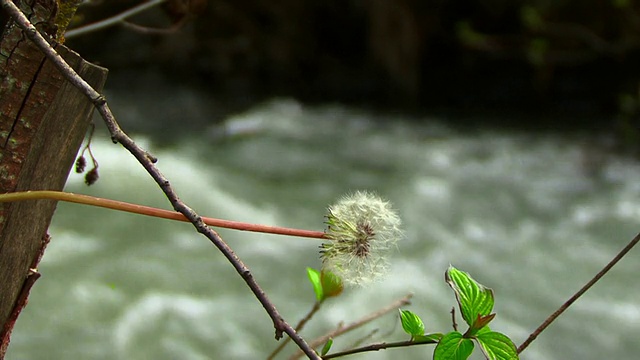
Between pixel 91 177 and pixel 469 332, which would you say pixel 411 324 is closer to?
pixel 469 332

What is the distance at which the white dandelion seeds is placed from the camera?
0.70 metres

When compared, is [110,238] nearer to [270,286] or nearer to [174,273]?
[174,273]

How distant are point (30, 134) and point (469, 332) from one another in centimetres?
48

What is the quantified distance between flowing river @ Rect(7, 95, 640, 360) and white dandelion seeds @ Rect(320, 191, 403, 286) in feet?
3.02

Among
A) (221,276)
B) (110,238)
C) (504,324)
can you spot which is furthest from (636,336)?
(110,238)

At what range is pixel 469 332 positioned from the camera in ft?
2.17

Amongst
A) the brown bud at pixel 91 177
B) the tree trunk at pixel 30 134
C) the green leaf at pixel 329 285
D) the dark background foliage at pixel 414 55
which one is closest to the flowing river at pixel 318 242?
the dark background foliage at pixel 414 55

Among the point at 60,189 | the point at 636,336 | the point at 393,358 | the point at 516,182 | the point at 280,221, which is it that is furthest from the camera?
the point at 516,182

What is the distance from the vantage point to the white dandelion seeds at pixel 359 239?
2.30 feet

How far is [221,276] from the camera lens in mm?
2662

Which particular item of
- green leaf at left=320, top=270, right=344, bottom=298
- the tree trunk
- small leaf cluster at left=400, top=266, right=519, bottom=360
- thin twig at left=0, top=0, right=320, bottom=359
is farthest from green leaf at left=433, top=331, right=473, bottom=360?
the tree trunk

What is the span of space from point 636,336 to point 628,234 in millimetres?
954

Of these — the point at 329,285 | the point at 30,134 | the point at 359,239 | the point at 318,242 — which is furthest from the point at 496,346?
the point at 318,242

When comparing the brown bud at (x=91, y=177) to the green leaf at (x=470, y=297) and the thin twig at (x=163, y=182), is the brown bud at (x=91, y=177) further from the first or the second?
the green leaf at (x=470, y=297)
